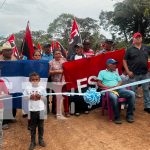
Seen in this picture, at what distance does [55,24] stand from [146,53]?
195 feet

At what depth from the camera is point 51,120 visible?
7.83 meters

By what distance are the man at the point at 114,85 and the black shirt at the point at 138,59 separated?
1.39ft

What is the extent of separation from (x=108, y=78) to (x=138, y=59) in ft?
2.86

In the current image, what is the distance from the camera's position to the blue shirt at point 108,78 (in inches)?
311

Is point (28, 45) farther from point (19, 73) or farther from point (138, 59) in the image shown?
point (138, 59)

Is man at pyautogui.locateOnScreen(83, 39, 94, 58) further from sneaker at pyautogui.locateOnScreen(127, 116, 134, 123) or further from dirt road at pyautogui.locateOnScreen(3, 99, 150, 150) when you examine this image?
sneaker at pyautogui.locateOnScreen(127, 116, 134, 123)

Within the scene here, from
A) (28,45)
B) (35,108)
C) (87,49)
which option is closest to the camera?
(35,108)

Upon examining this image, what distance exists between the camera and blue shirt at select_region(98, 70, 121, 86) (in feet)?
25.9

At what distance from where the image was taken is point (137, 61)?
26.0ft

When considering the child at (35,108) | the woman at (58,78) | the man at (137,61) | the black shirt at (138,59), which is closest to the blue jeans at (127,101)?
the man at (137,61)

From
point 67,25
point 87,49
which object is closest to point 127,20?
point 67,25

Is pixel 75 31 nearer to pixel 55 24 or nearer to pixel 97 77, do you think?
pixel 97 77

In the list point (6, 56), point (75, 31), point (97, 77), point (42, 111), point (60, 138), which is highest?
point (75, 31)

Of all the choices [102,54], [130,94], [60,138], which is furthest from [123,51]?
[60,138]
